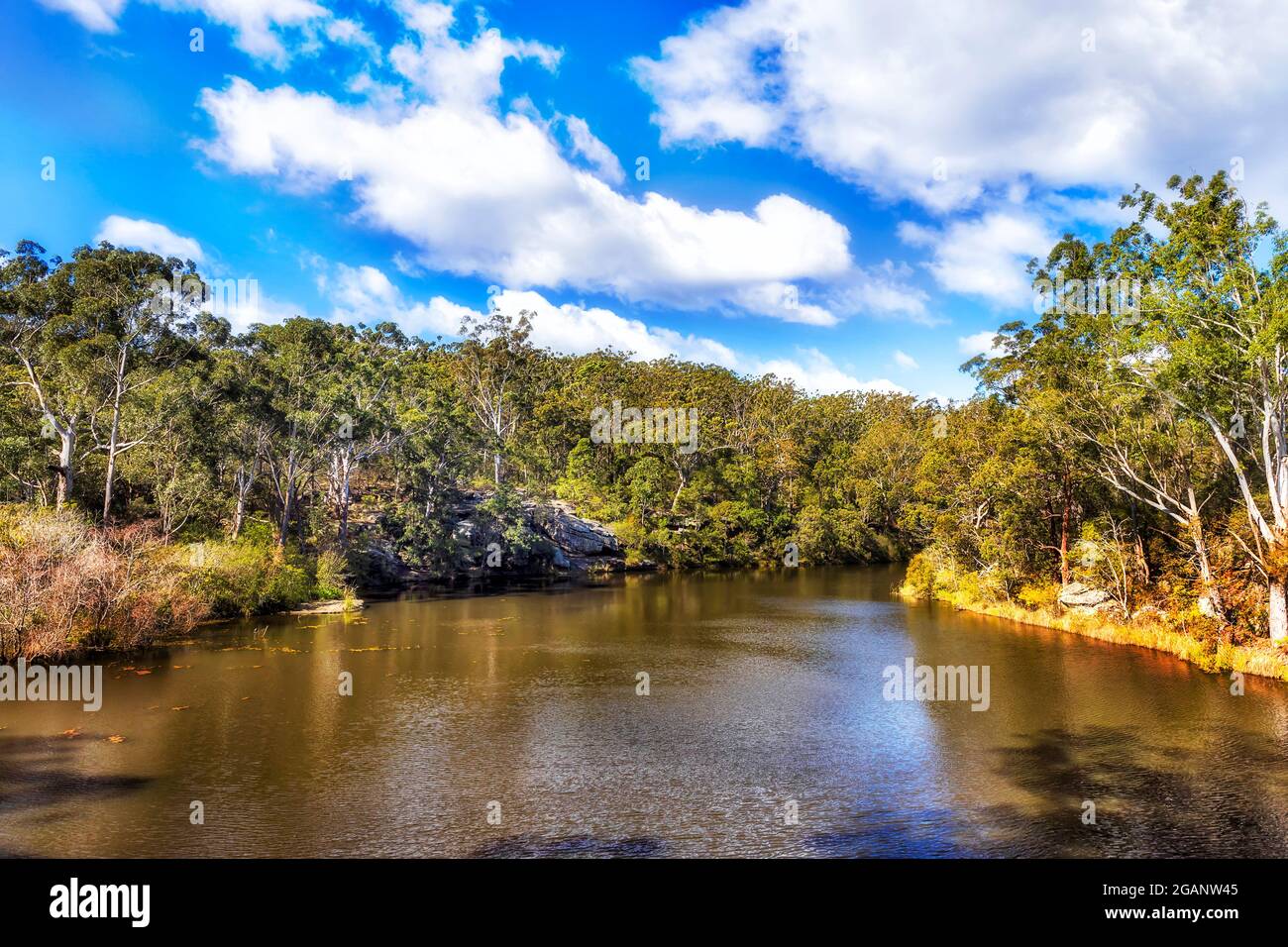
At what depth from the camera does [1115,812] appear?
13.2 meters

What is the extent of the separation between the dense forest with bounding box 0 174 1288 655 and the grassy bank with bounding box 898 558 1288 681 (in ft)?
0.93

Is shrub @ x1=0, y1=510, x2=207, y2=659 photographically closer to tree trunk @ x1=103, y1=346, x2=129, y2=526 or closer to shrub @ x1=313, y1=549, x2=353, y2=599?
tree trunk @ x1=103, y1=346, x2=129, y2=526

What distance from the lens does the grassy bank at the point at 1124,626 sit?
22.6 m

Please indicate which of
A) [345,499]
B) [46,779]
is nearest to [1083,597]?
[46,779]

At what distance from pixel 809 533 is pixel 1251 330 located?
51.2m

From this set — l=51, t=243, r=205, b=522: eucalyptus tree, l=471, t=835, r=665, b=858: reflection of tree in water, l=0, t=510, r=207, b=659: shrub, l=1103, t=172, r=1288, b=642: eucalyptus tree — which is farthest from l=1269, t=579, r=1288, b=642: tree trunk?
l=51, t=243, r=205, b=522: eucalyptus tree

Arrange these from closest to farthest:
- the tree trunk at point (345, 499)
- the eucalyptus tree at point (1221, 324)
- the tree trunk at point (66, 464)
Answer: the eucalyptus tree at point (1221, 324), the tree trunk at point (66, 464), the tree trunk at point (345, 499)

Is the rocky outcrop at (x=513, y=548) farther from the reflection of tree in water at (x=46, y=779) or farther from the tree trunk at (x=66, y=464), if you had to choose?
the reflection of tree in water at (x=46, y=779)

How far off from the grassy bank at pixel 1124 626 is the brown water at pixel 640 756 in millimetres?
831

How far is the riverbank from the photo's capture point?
22281 millimetres

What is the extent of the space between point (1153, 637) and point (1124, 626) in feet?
6.11

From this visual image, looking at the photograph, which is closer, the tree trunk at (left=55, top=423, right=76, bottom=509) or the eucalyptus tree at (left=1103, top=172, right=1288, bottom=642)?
the eucalyptus tree at (left=1103, top=172, right=1288, bottom=642)

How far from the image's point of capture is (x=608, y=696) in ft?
70.8

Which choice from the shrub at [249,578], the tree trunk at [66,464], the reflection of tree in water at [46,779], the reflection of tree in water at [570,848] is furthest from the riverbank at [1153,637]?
the tree trunk at [66,464]
